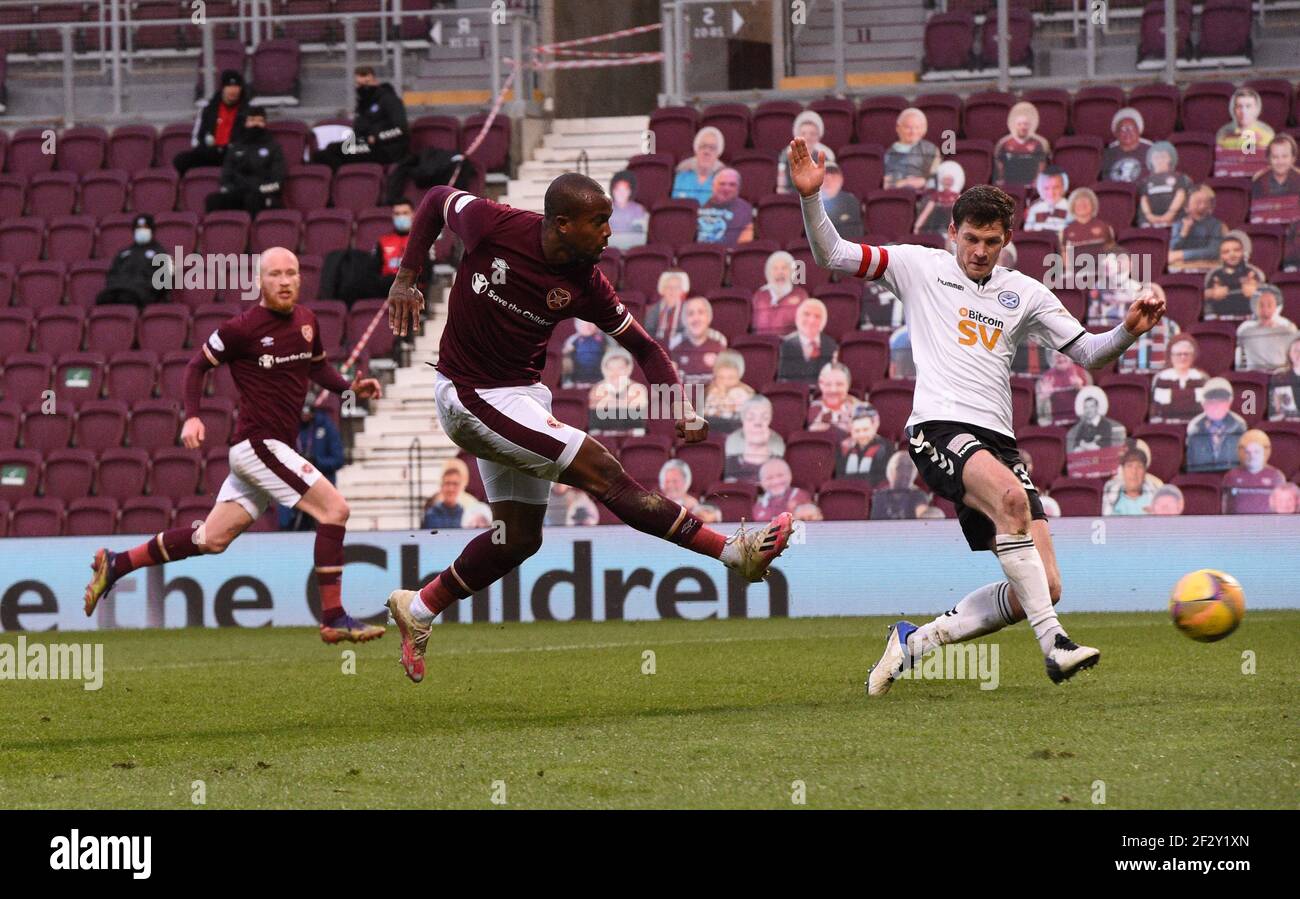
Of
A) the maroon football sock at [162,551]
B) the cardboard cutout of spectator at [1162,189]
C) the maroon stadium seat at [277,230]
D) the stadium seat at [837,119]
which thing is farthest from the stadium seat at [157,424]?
the cardboard cutout of spectator at [1162,189]

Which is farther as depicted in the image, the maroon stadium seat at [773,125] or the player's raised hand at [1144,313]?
the maroon stadium seat at [773,125]

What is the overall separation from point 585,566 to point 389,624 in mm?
1786

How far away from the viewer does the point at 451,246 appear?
18969 millimetres

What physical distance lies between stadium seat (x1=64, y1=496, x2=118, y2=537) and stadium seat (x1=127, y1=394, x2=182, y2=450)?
0.75 meters

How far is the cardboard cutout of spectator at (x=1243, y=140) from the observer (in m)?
17.3

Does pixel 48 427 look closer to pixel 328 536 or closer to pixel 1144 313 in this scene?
pixel 328 536

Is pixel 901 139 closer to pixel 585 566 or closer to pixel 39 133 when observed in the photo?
pixel 585 566

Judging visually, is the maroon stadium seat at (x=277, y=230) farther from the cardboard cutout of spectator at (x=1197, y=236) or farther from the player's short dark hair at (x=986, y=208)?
the player's short dark hair at (x=986, y=208)

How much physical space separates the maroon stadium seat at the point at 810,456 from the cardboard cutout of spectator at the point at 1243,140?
199 inches

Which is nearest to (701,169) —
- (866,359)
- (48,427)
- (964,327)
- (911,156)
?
(911,156)

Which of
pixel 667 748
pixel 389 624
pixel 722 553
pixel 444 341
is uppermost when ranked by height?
pixel 444 341

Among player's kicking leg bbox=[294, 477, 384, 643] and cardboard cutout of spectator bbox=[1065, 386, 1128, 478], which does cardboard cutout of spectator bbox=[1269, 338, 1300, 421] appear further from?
player's kicking leg bbox=[294, 477, 384, 643]

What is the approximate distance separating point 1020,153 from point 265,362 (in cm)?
926

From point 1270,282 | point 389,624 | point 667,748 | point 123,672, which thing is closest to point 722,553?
point 667,748
